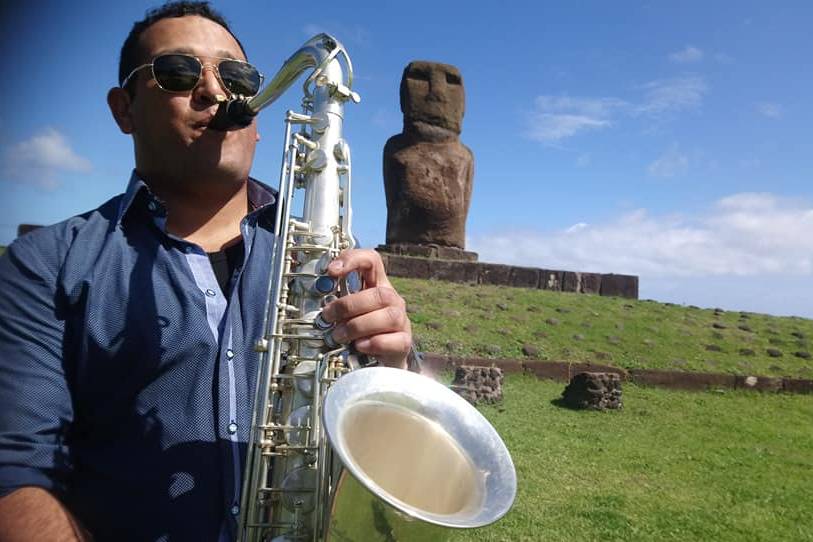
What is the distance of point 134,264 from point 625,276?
54.3ft

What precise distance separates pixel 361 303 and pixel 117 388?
2.82ft

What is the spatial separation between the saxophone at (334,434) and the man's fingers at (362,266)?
84mm

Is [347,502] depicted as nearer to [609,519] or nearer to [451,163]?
[609,519]

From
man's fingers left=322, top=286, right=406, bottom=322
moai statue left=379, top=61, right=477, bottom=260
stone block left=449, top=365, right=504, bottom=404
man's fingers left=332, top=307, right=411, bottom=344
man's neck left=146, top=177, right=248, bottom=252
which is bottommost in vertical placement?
stone block left=449, top=365, right=504, bottom=404

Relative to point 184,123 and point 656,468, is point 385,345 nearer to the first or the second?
point 184,123

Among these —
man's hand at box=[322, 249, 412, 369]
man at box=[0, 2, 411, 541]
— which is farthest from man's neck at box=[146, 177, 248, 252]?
man's hand at box=[322, 249, 412, 369]

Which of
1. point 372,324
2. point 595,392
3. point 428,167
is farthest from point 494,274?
point 372,324

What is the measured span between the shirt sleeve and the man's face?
0.54 metres

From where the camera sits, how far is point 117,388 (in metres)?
2.08

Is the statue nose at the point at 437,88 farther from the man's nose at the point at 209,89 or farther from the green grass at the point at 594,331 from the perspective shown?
the man's nose at the point at 209,89

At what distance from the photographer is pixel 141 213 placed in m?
2.36

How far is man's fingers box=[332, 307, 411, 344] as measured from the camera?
1.96 m

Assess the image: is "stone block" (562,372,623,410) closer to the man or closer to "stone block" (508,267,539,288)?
"stone block" (508,267,539,288)

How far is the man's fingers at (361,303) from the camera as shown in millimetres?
1957
